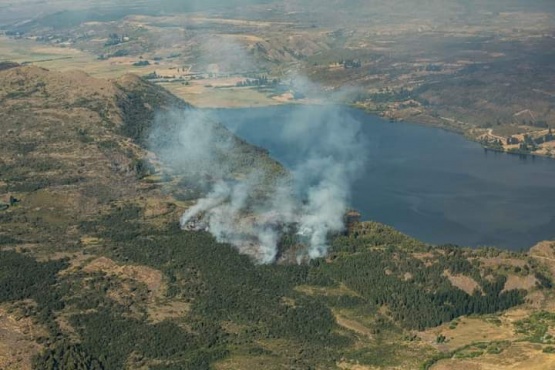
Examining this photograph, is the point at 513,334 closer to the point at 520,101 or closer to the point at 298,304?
the point at 298,304

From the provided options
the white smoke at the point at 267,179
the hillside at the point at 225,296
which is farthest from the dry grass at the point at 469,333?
the white smoke at the point at 267,179

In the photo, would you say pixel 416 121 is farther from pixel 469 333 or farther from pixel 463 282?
pixel 469 333

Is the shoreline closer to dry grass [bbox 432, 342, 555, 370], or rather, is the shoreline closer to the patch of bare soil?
dry grass [bbox 432, 342, 555, 370]

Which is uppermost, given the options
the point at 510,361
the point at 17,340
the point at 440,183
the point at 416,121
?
the point at 416,121

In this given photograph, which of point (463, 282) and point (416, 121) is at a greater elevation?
point (416, 121)

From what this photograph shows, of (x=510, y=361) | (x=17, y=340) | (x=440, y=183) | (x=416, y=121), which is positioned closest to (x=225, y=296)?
(x=17, y=340)

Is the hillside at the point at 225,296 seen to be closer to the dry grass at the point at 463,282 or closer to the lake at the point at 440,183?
the dry grass at the point at 463,282

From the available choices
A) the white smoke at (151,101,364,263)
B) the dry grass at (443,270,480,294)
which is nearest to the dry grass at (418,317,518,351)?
the dry grass at (443,270,480,294)

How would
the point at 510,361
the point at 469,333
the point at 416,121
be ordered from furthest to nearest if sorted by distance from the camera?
the point at 416,121 → the point at 469,333 → the point at 510,361
